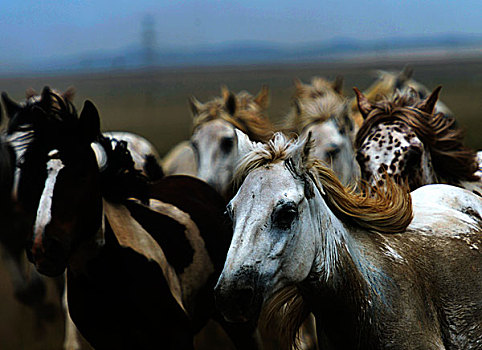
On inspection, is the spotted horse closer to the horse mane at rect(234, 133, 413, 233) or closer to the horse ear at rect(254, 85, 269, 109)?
the horse mane at rect(234, 133, 413, 233)

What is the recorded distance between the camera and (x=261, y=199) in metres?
2.58

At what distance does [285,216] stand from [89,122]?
1.68 meters

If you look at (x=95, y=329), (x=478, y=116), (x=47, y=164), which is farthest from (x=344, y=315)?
(x=478, y=116)

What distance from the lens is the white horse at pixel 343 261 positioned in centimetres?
254

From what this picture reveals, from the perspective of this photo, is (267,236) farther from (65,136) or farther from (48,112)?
(48,112)

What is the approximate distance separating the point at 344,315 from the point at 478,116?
103 feet

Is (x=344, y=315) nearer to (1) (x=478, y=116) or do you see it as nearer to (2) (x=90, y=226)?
(2) (x=90, y=226)

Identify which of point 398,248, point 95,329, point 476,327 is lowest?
point 95,329

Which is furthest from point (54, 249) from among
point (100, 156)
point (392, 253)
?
point (392, 253)

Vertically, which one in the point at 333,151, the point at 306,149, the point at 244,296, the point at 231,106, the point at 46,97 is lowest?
the point at 333,151

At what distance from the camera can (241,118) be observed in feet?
21.8

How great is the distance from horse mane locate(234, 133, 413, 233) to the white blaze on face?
1.14m

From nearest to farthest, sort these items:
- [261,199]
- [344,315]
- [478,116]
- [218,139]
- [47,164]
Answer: [261,199] < [344,315] < [47,164] < [218,139] < [478,116]

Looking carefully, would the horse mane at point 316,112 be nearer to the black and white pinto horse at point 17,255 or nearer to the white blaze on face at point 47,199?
the black and white pinto horse at point 17,255
